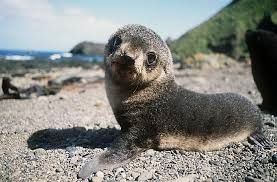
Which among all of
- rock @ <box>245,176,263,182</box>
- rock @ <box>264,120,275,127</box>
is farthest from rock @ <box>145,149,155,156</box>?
rock @ <box>264,120,275,127</box>

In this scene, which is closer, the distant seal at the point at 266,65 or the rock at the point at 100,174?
the rock at the point at 100,174

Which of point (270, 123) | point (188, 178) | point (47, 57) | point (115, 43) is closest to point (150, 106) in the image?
point (115, 43)

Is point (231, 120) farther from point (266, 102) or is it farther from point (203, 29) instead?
point (203, 29)

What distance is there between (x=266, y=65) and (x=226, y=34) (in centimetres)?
1500

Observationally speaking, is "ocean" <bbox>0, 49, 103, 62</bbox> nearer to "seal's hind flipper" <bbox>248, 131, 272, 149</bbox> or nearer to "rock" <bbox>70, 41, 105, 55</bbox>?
"rock" <bbox>70, 41, 105, 55</bbox>

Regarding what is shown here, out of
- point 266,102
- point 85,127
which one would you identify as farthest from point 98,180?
point 266,102

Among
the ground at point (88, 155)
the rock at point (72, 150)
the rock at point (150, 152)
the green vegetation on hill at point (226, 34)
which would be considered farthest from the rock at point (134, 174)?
the green vegetation on hill at point (226, 34)

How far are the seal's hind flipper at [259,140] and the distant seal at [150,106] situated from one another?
A: 1.18 ft

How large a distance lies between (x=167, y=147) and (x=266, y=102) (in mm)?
3370

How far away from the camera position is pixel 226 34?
21.5 metres

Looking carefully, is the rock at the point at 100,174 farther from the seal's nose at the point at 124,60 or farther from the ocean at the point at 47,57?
the ocean at the point at 47,57

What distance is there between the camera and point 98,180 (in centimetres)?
364

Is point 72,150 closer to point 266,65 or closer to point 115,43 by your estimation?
point 115,43

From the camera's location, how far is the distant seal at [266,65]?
6930 mm
